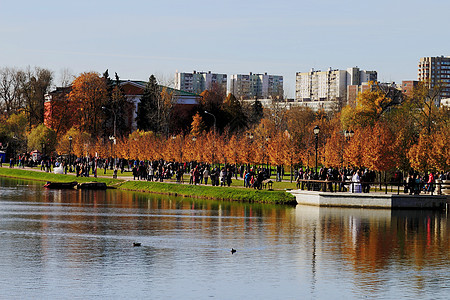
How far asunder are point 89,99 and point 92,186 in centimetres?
4245

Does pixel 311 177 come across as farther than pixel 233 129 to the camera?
No

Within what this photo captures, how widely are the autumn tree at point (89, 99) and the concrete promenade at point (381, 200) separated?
64879mm

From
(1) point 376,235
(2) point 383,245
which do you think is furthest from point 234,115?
(2) point 383,245

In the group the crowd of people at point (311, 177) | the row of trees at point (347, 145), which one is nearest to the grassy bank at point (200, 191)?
the crowd of people at point (311, 177)

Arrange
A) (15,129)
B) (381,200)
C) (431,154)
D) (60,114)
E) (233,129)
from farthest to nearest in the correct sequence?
(233,129)
(15,129)
(60,114)
(431,154)
(381,200)

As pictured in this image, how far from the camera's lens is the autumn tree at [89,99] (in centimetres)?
11025

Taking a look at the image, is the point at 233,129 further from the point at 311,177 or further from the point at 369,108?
the point at 311,177

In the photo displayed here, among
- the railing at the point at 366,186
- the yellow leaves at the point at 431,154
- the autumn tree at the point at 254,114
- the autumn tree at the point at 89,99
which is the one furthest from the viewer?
Result: the autumn tree at the point at 254,114

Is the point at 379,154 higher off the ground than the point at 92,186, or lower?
higher

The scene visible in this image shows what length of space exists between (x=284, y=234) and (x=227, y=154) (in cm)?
4260

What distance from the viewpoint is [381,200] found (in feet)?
160

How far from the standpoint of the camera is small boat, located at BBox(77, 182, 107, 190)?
229ft

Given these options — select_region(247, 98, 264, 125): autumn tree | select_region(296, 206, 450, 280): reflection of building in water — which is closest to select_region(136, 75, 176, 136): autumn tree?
select_region(247, 98, 264, 125): autumn tree

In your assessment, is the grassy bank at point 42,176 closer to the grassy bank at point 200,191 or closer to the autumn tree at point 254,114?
the grassy bank at point 200,191
